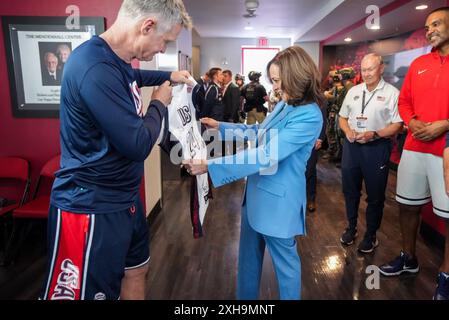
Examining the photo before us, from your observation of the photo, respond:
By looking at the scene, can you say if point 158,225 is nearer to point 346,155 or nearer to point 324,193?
point 346,155

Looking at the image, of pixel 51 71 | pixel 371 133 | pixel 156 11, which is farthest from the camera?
pixel 51 71

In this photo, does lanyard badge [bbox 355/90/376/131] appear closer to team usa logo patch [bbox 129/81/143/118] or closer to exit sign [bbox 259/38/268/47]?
team usa logo patch [bbox 129/81/143/118]

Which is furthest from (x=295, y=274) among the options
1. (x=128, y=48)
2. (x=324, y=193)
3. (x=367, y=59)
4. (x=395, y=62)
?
(x=395, y=62)

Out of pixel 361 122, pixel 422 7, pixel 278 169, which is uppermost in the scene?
pixel 422 7

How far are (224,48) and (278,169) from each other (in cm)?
1201

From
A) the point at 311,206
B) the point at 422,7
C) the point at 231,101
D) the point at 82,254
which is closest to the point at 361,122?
the point at 311,206

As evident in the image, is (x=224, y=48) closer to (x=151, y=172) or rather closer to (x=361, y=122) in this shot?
(x=151, y=172)

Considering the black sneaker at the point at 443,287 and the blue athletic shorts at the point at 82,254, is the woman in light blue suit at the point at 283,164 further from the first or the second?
Result: the black sneaker at the point at 443,287

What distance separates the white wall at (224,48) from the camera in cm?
1284

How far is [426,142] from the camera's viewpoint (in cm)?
239

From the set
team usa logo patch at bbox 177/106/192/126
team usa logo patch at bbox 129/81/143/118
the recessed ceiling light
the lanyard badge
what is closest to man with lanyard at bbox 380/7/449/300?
the lanyard badge

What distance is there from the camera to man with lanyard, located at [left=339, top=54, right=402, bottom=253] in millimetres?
2805

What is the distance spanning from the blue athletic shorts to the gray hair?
70 centimetres

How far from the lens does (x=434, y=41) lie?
231 cm
